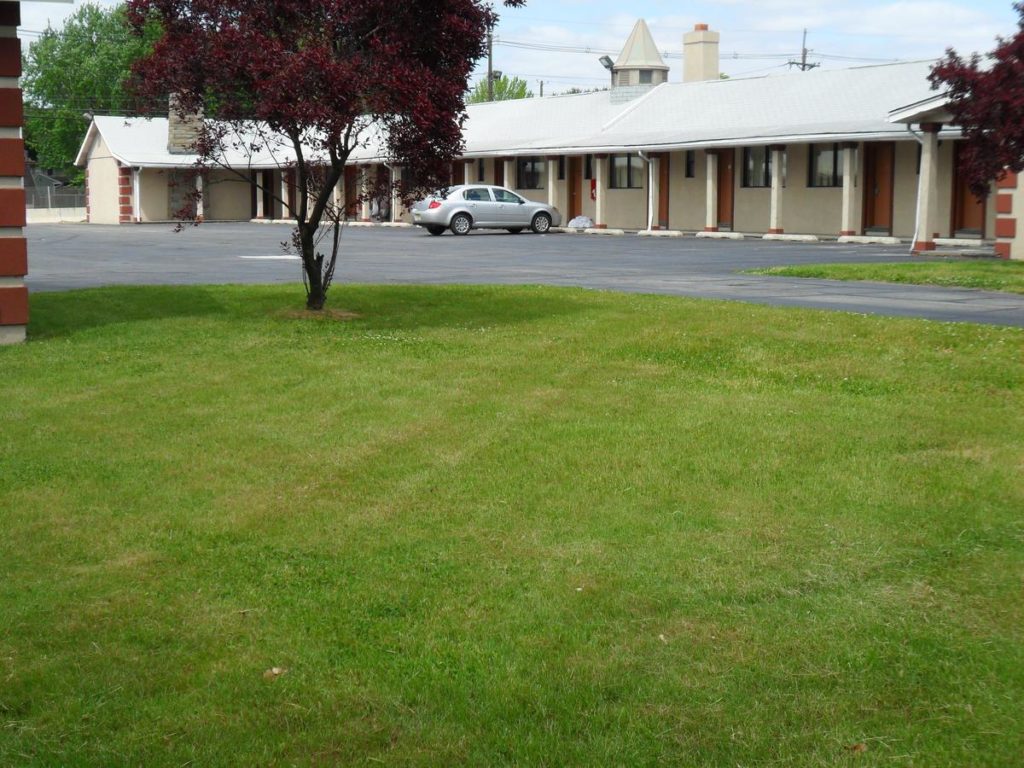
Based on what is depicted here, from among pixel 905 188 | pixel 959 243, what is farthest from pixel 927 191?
pixel 905 188

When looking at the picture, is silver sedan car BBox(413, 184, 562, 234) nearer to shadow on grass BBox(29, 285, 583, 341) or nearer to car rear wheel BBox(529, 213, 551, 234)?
car rear wheel BBox(529, 213, 551, 234)

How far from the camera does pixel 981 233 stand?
105 ft

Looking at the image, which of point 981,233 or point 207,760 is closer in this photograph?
point 207,760

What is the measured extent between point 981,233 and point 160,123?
43042 millimetres

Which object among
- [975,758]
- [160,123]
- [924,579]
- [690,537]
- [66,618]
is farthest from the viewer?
[160,123]

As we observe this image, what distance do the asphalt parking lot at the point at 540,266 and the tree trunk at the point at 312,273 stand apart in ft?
17.0

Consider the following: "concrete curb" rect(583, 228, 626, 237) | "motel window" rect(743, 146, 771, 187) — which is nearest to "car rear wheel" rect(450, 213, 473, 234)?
"concrete curb" rect(583, 228, 626, 237)

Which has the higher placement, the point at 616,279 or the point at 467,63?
the point at 467,63

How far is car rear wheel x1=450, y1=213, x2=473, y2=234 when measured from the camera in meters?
41.6

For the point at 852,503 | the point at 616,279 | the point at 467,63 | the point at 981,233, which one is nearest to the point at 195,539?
the point at 852,503

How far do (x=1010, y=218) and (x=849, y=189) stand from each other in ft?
28.0

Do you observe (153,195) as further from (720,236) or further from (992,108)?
(992,108)

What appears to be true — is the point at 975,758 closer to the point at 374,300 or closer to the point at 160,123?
the point at 374,300

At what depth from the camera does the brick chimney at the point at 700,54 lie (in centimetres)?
4981
